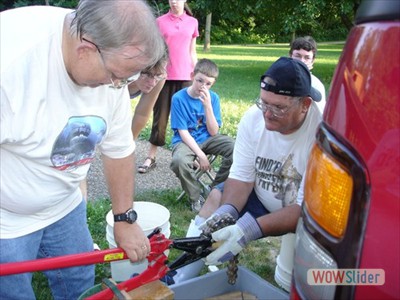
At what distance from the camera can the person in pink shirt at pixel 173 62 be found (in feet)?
17.3

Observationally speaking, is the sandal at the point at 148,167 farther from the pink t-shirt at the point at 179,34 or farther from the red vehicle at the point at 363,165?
the red vehicle at the point at 363,165

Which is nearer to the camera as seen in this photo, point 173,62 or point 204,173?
point 204,173

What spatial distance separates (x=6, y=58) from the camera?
58.3 inches

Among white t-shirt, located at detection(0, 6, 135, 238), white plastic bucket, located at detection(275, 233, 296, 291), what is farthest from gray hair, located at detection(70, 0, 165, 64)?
white plastic bucket, located at detection(275, 233, 296, 291)

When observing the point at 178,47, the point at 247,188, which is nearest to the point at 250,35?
the point at 178,47

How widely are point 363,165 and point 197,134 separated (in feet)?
10.5

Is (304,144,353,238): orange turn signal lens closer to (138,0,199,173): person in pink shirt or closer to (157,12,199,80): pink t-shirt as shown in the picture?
(138,0,199,173): person in pink shirt

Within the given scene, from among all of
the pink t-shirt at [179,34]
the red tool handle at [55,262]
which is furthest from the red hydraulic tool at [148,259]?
the pink t-shirt at [179,34]

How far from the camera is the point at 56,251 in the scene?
2.09 m

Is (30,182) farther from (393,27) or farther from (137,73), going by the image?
Result: (393,27)

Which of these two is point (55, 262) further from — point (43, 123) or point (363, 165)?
point (363, 165)

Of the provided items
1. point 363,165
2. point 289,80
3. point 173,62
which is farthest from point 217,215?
point 173,62

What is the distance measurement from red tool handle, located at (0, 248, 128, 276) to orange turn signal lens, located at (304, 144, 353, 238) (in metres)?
0.83

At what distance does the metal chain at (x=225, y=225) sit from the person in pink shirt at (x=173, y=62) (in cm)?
266
